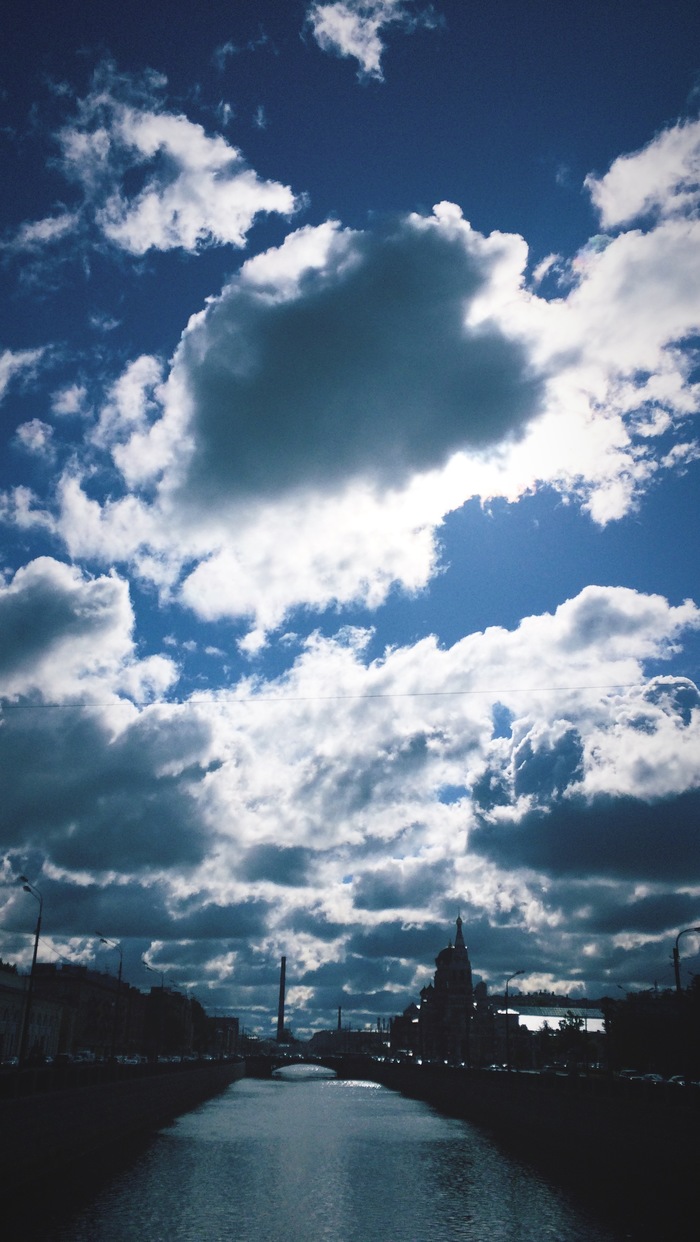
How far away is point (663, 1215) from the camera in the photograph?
3444 cm

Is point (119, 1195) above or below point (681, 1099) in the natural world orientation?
below

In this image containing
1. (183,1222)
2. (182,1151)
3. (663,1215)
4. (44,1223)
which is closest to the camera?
(44,1223)

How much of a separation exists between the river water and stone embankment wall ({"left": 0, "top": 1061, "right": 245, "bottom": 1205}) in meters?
2.30

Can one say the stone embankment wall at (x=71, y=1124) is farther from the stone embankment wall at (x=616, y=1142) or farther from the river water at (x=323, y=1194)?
the stone embankment wall at (x=616, y=1142)

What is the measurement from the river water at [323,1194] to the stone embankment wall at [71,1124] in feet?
7.55

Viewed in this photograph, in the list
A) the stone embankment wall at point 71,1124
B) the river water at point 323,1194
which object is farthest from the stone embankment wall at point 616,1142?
the stone embankment wall at point 71,1124

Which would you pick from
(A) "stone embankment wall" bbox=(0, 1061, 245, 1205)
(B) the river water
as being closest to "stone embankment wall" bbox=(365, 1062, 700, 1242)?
(B) the river water

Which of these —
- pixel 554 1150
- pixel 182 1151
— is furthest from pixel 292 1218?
pixel 554 1150

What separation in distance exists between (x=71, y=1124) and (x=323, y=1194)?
40.4 ft

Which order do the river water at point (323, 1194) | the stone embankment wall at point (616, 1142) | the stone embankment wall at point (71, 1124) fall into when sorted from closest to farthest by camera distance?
1. the river water at point (323, 1194)
2. the stone embankment wall at point (71, 1124)
3. the stone embankment wall at point (616, 1142)

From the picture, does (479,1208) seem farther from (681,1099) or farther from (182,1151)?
(182,1151)

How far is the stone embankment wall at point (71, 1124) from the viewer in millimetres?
33875

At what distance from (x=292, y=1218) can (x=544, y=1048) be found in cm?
18208

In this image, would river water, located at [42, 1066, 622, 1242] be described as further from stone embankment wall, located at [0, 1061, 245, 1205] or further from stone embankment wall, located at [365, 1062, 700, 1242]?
stone embankment wall, located at [0, 1061, 245, 1205]
